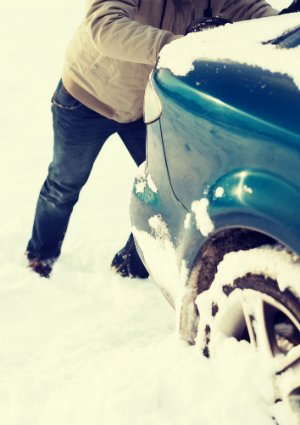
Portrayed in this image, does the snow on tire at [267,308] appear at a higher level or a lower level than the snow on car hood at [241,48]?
lower

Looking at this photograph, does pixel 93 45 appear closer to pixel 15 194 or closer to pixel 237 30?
pixel 237 30

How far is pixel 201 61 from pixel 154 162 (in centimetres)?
45

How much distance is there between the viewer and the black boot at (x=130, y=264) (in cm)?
293

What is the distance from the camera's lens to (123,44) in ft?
Answer: 6.44

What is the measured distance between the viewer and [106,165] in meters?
4.71

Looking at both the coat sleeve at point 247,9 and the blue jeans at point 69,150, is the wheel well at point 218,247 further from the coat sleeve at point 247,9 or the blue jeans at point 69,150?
the coat sleeve at point 247,9

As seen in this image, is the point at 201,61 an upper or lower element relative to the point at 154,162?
upper

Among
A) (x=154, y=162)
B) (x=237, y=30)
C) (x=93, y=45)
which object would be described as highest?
(x=237, y=30)

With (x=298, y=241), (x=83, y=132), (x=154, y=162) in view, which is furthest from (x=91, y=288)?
(x=298, y=241)

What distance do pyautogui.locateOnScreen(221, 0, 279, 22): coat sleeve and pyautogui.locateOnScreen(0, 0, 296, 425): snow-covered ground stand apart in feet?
4.66

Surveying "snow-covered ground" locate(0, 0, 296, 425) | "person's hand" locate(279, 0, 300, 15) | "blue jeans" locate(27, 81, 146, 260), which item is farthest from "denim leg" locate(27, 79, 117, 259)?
"person's hand" locate(279, 0, 300, 15)

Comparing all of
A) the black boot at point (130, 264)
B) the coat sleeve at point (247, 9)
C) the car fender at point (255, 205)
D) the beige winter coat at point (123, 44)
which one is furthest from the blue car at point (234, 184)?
the black boot at point (130, 264)

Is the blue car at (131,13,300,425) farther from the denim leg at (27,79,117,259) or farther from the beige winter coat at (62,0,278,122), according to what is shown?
the denim leg at (27,79,117,259)

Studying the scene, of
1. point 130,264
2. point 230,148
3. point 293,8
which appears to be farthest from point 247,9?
point 130,264
